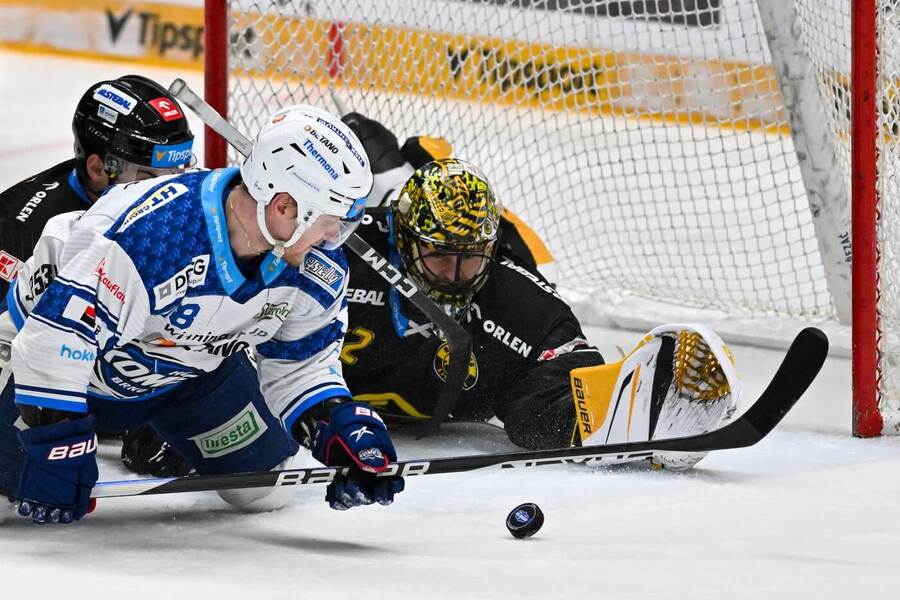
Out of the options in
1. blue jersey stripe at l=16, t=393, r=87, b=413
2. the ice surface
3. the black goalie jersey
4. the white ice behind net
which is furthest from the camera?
the white ice behind net

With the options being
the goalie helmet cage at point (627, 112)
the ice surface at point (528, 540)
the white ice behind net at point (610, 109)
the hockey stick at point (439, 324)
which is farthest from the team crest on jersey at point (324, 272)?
the white ice behind net at point (610, 109)

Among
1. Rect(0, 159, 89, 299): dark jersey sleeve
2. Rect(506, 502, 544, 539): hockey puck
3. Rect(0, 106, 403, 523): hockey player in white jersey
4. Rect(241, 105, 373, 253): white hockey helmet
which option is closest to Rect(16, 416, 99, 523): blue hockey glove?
Rect(0, 106, 403, 523): hockey player in white jersey

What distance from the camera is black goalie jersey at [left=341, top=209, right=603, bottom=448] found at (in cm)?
321

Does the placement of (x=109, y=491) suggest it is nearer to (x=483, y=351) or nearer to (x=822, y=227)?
(x=483, y=351)

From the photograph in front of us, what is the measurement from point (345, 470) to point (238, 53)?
94.1 inches

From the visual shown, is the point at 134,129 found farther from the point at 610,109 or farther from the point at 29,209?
the point at 610,109

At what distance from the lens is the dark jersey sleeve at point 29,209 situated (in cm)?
310

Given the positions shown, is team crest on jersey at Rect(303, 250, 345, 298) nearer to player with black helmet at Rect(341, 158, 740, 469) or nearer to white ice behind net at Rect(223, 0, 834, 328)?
player with black helmet at Rect(341, 158, 740, 469)

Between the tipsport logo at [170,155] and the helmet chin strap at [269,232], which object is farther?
the tipsport logo at [170,155]

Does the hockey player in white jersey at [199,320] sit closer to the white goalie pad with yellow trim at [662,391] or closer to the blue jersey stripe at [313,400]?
the blue jersey stripe at [313,400]

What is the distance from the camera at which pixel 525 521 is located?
2377 millimetres

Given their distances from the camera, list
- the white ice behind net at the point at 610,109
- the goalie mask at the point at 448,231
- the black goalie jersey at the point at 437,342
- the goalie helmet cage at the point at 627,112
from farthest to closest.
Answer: the white ice behind net at the point at 610,109 → the goalie helmet cage at the point at 627,112 → the black goalie jersey at the point at 437,342 → the goalie mask at the point at 448,231

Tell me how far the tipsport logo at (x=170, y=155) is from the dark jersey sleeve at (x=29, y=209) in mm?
186

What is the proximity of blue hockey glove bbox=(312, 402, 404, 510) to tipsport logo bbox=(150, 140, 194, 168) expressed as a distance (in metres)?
1.04
